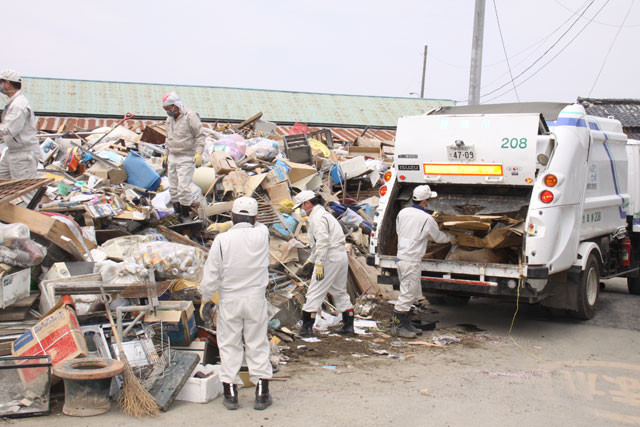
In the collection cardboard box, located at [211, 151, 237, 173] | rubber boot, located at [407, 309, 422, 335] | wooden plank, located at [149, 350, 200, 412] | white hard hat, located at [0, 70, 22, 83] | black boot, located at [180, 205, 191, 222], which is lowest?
rubber boot, located at [407, 309, 422, 335]

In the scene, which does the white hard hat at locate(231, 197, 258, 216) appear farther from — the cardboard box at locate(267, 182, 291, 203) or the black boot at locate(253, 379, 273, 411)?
the cardboard box at locate(267, 182, 291, 203)

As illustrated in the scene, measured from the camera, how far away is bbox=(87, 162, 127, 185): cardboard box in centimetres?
1045

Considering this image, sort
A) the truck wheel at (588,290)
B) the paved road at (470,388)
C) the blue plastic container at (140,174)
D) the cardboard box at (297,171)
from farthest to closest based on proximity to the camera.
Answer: the cardboard box at (297,171) → the blue plastic container at (140,174) → the truck wheel at (588,290) → the paved road at (470,388)

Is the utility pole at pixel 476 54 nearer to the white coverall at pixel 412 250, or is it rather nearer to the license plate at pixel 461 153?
the license plate at pixel 461 153

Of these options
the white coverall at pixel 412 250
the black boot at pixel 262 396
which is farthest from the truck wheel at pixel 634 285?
the black boot at pixel 262 396

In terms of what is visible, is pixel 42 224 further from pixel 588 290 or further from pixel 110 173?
pixel 588 290

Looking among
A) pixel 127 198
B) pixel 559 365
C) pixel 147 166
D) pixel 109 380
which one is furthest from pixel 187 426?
pixel 147 166

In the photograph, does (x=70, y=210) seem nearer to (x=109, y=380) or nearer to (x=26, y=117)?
(x=26, y=117)

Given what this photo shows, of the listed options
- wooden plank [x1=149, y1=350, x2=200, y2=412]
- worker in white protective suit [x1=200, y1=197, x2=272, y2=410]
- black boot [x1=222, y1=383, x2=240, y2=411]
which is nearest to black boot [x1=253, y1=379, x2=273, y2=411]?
worker in white protective suit [x1=200, y1=197, x2=272, y2=410]

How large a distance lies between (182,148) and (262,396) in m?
5.36

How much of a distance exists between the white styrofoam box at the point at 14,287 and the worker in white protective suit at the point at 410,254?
Result: 13.3 ft

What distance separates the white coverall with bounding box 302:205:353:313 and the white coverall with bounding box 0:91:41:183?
3673 mm

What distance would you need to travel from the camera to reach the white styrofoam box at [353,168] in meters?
13.3

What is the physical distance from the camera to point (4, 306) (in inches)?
223
